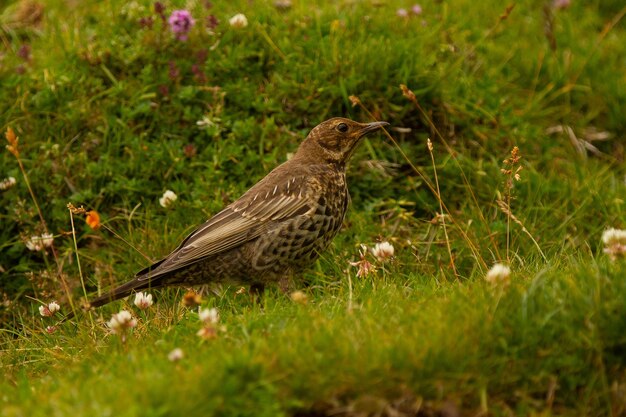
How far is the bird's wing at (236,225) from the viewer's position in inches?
225

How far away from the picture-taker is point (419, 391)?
12.5 ft

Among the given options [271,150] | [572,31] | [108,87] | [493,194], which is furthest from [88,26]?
[572,31]

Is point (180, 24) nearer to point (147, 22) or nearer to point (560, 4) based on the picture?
point (147, 22)

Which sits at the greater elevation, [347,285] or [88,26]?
[88,26]

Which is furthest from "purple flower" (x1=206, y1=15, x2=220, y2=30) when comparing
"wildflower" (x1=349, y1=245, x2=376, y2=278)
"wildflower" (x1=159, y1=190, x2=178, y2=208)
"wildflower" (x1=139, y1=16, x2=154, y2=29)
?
"wildflower" (x1=349, y1=245, x2=376, y2=278)

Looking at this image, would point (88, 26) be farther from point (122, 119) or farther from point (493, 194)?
point (493, 194)

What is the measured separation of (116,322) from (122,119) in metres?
2.79

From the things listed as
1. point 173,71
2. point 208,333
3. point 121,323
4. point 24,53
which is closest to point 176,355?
point 208,333

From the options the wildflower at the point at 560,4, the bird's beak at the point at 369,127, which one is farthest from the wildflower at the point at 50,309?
the wildflower at the point at 560,4

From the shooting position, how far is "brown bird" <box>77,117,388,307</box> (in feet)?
18.7

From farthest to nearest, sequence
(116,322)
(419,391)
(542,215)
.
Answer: (542,215) < (116,322) < (419,391)

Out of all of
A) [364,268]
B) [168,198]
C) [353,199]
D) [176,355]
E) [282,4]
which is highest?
[176,355]

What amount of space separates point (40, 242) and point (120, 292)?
0.92 meters

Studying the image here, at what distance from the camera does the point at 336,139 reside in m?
6.25
